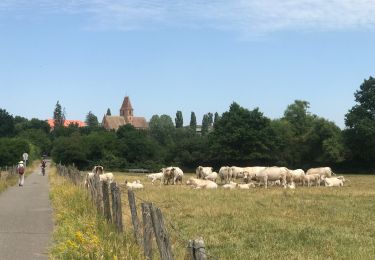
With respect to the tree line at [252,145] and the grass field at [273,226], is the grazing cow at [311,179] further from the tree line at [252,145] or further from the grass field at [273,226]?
the tree line at [252,145]

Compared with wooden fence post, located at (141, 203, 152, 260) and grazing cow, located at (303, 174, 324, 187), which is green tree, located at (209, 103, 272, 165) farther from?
wooden fence post, located at (141, 203, 152, 260)

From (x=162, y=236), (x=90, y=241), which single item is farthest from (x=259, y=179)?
(x=162, y=236)

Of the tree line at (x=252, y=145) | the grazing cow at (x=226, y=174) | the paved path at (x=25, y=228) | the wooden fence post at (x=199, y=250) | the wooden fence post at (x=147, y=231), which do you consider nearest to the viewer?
the wooden fence post at (x=199, y=250)

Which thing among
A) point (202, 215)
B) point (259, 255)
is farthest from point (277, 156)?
point (259, 255)

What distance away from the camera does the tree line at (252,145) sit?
254 ft

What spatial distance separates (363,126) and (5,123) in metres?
119

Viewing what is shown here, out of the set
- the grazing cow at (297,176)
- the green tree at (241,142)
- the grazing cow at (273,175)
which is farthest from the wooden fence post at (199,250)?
the green tree at (241,142)

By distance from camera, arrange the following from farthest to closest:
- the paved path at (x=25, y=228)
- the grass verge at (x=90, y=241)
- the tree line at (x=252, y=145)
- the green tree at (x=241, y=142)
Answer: the green tree at (x=241, y=142) → the tree line at (x=252, y=145) → the paved path at (x=25, y=228) → the grass verge at (x=90, y=241)

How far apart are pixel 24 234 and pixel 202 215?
223 inches

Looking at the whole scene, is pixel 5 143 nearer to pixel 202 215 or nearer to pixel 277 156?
pixel 277 156

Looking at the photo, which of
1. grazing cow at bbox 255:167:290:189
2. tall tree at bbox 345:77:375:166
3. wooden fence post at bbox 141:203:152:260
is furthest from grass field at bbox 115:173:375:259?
tall tree at bbox 345:77:375:166

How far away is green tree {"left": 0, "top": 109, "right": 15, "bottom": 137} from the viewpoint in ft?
531

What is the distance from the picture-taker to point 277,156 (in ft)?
277

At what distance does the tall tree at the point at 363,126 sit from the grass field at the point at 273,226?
173ft
